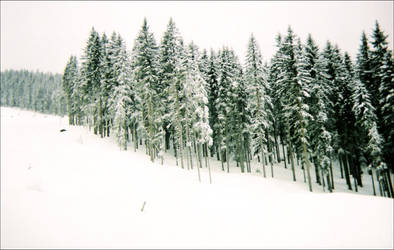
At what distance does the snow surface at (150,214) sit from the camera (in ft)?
27.6

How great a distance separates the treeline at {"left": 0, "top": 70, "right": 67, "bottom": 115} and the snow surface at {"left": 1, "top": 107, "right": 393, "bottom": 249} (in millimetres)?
86471

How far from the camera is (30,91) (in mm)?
98688

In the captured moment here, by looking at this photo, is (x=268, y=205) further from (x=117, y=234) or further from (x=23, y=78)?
(x=23, y=78)

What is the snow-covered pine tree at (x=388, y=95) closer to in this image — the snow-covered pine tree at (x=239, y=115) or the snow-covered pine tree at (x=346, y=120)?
the snow-covered pine tree at (x=346, y=120)

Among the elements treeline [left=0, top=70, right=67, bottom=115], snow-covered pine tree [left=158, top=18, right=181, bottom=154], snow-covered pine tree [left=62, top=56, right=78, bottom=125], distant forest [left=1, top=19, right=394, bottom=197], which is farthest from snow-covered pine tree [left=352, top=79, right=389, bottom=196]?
treeline [left=0, top=70, right=67, bottom=115]

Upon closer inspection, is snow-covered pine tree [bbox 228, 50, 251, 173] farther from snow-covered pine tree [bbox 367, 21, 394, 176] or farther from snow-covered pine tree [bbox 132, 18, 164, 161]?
snow-covered pine tree [bbox 367, 21, 394, 176]

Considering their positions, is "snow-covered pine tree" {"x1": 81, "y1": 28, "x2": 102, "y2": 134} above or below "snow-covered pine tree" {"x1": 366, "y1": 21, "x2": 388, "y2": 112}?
above

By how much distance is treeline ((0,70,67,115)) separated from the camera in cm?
9231

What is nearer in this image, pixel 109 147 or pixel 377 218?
pixel 377 218

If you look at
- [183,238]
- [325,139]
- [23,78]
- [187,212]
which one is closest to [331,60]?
[325,139]

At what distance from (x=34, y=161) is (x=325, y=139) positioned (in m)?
30.3

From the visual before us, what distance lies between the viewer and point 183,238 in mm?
10117

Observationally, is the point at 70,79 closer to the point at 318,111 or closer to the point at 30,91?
the point at 318,111

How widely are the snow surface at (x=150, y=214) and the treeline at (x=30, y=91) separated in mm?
86471
